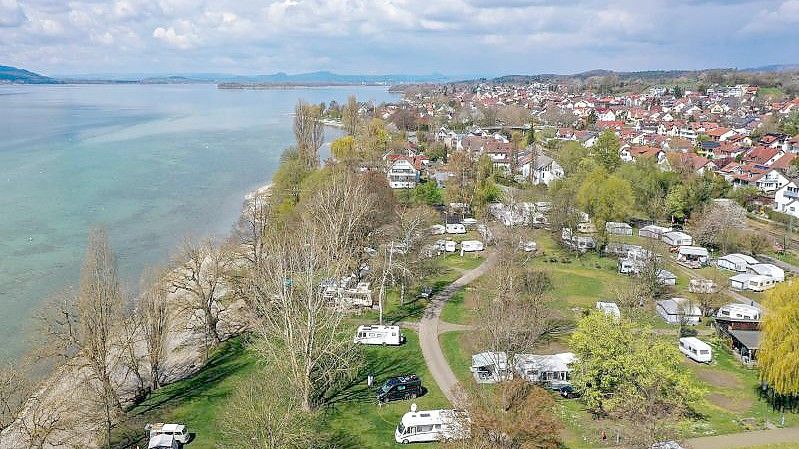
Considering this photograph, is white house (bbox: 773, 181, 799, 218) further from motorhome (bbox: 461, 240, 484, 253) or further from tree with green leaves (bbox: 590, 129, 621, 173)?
motorhome (bbox: 461, 240, 484, 253)

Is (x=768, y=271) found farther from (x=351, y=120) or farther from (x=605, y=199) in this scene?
(x=351, y=120)

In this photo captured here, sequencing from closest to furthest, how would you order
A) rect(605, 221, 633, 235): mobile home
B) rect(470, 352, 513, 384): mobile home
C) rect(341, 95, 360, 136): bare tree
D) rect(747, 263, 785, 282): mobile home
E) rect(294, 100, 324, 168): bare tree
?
rect(470, 352, 513, 384): mobile home
rect(747, 263, 785, 282): mobile home
rect(605, 221, 633, 235): mobile home
rect(294, 100, 324, 168): bare tree
rect(341, 95, 360, 136): bare tree

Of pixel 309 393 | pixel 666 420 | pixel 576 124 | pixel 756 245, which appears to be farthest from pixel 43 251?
pixel 576 124

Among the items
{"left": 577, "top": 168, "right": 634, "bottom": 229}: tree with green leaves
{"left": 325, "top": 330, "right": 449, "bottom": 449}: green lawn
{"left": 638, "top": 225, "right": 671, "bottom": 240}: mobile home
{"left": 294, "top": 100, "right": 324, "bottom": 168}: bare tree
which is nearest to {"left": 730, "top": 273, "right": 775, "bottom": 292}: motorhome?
{"left": 638, "top": 225, "right": 671, "bottom": 240}: mobile home

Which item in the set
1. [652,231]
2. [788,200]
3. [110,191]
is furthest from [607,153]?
[110,191]

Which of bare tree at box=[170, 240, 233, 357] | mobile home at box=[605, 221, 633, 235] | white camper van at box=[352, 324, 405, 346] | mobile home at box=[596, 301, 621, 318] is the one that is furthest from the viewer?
mobile home at box=[605, 221, 633, 235]

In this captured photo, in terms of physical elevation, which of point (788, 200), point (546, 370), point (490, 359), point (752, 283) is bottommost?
point (752, 283)
